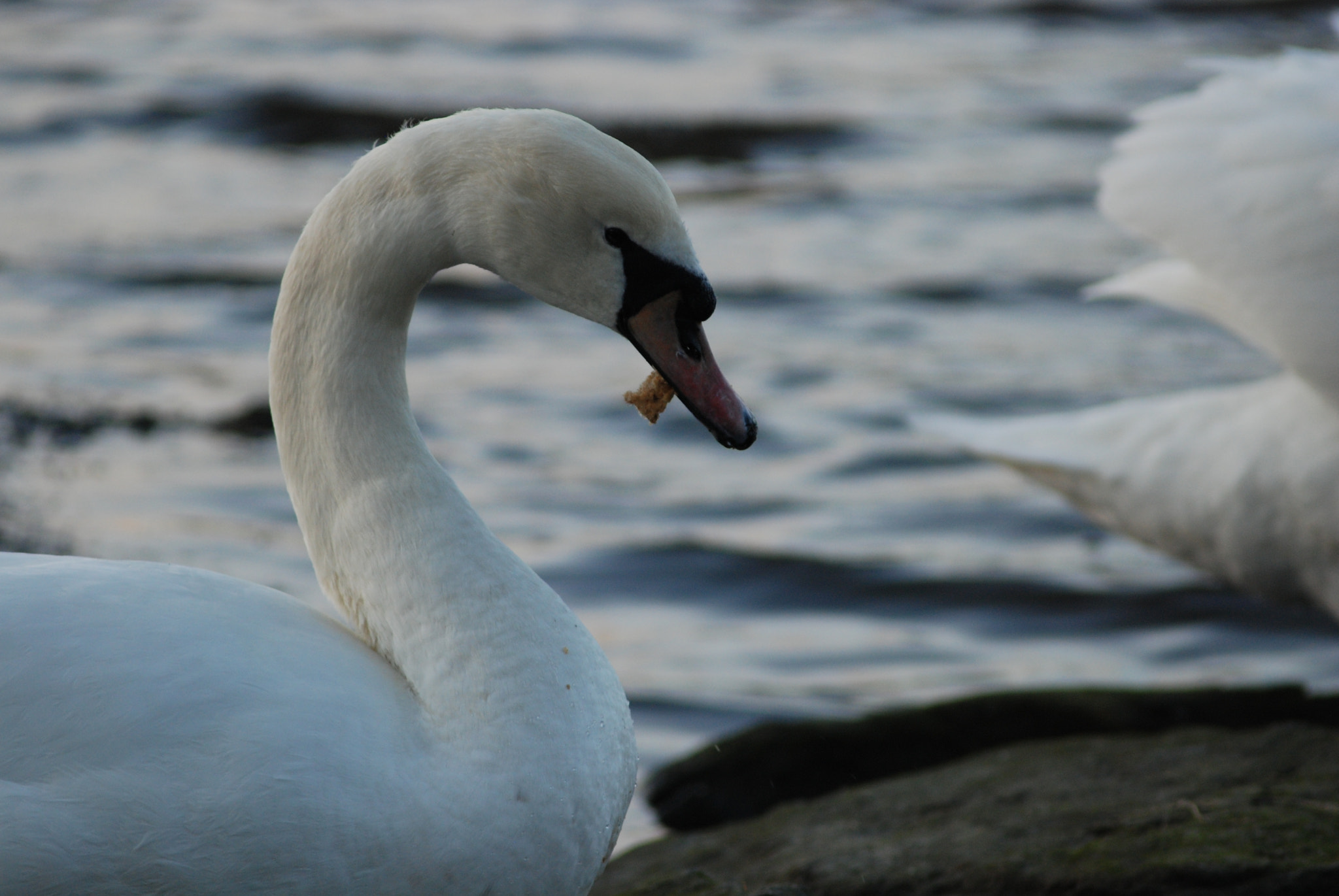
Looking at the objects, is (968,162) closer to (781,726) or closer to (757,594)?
(757,594)

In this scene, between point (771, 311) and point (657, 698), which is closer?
point (657, 698)

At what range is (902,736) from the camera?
441cm

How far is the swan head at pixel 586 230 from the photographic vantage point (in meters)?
2.53

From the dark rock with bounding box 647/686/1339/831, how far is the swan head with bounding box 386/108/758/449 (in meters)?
1.87

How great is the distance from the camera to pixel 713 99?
1165cm

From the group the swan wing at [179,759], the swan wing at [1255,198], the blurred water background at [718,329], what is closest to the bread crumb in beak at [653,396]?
the swan wing at [179,759]

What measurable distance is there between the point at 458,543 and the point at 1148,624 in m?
3.39

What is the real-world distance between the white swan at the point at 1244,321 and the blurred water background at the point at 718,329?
554 mm

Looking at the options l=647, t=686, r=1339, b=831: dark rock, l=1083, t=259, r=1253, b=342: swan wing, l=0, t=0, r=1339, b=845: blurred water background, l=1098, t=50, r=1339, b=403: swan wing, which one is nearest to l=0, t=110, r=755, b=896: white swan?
l=647, t=686, r=1339, b=831: dark rock

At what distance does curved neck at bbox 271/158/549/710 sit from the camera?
266cm

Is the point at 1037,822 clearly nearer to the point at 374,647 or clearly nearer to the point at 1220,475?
the point at 374,647

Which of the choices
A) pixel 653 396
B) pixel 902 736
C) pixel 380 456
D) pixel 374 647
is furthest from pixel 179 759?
pixel 902 736

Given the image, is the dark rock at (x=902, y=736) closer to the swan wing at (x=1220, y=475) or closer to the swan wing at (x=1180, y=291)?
the swan wing at (x=1220, y=475)

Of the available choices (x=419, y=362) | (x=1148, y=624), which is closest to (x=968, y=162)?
(x=419, y=362)
